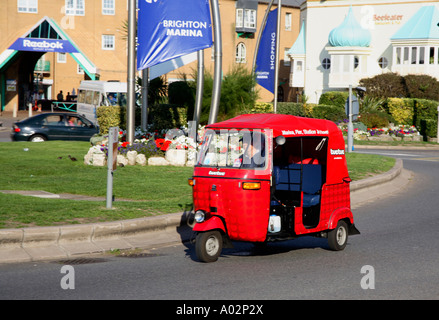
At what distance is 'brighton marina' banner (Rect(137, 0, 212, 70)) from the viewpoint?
1825 cm

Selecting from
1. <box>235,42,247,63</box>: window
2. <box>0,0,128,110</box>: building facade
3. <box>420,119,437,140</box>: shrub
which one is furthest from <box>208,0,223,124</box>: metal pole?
<box>235,42,247,63</box>: window

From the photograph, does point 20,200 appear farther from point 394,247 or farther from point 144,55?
point 144,55

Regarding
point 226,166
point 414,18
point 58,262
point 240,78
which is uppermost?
point 414,18

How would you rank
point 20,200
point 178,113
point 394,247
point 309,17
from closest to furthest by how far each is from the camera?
point 394,247 → point 20,200 → point 178,113 → point 309,17

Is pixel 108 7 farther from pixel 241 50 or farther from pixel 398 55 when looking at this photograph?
pixel 398 55

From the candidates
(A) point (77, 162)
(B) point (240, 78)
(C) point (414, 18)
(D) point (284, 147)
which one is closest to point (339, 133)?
(D) point (284, 147)

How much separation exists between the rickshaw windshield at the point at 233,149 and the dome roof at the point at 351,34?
48.9 m

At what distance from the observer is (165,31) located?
Result: 18.3 metres

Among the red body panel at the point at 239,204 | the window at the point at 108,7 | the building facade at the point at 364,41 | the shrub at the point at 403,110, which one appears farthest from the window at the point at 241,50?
the red body panel at the point at 239,204

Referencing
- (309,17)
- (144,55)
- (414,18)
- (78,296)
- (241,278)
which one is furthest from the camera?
(309,17)

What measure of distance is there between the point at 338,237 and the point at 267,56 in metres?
21.4

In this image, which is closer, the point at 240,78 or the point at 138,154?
the point at 138,154

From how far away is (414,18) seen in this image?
55.0 m

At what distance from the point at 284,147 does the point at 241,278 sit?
2959mm
